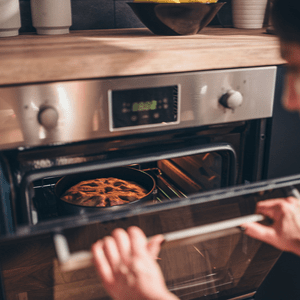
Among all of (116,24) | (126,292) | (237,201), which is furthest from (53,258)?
(116,24)

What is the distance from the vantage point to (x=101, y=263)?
0.55m

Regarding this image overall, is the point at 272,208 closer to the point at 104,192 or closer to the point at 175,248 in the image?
the point at 175,248

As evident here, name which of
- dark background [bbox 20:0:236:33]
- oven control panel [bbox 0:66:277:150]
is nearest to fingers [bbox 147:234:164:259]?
oven control panel [bbox 0:66:277:150]

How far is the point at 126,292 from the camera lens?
58 cm

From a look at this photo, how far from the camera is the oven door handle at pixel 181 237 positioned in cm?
52

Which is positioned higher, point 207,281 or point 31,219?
point 31,219

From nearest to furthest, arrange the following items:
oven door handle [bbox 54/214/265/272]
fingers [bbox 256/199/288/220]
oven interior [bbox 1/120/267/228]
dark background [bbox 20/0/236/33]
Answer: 1. oven door handle [bbox 54/214/265/272]
2. fingers [bbox 256/199/288/220]
3. oven interior [bbox 1/120/267/228]
4. dark background [bbox 20/0/236/33]

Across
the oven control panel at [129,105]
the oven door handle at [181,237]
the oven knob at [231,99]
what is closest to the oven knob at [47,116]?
Answer: the oven control panel at [129,105]

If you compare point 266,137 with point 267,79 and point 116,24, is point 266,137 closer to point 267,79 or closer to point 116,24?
point 267,79

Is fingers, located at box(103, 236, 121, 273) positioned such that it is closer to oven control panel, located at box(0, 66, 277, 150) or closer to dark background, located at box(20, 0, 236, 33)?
oven control panel, located at box(0, 66, 277, 150)

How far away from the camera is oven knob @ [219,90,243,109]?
833mm

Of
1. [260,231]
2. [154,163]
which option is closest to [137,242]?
[260,231]

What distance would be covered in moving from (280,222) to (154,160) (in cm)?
30

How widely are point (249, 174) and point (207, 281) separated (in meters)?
0.32
